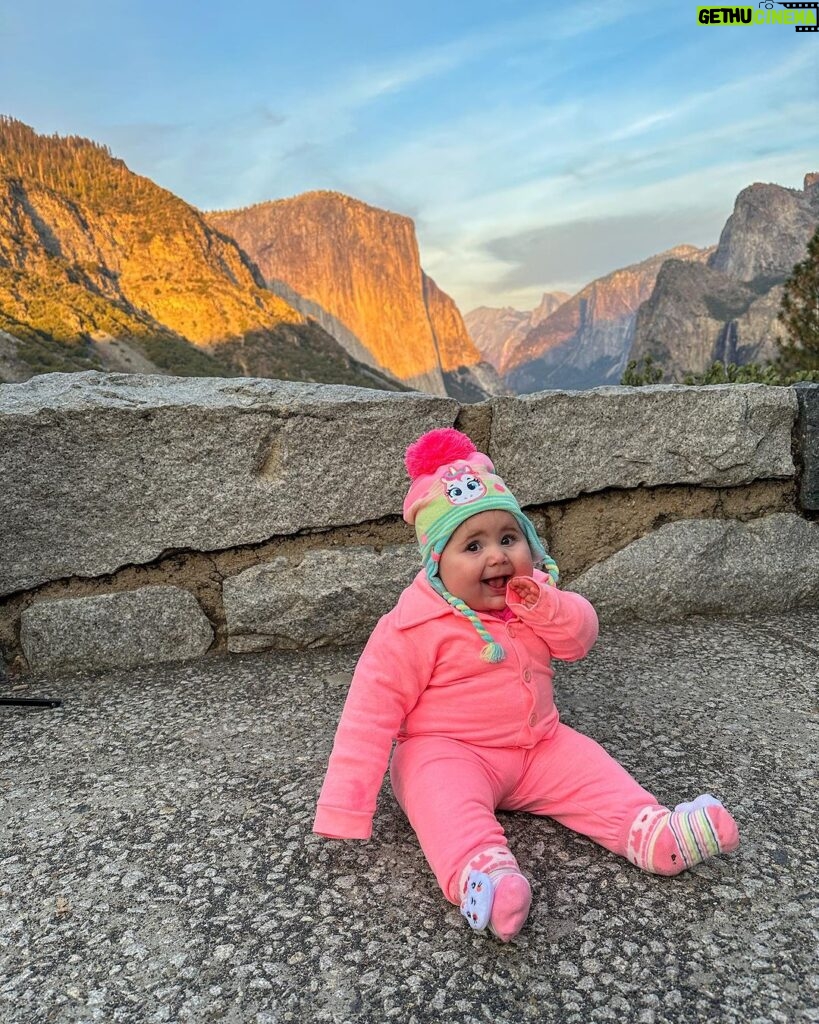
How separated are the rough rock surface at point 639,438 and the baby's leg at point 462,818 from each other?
4.52ft

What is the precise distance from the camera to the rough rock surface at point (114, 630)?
2734 mm

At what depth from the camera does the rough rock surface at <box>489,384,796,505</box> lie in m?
2.95

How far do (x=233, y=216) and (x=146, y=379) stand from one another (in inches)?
6130

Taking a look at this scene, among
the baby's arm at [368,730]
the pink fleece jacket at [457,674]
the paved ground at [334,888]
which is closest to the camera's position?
the paved ground at [334,888]

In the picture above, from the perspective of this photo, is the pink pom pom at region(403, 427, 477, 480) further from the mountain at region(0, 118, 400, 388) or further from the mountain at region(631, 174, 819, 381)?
the mountain at region(631, 174, 819, 381)

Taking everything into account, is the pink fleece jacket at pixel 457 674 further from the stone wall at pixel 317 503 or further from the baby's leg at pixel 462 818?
the stone wall at pixel 317 503

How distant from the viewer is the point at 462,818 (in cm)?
158

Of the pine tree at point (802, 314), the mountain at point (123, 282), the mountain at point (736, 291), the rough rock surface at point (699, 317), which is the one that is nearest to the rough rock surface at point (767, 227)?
the mountain at point (736, 291)

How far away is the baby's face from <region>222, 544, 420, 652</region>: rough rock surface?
3.32ft

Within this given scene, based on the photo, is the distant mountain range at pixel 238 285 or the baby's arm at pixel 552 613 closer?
the baby's arm at pixel 552 613

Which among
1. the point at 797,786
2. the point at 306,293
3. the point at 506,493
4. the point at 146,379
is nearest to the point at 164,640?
the point at 146,379

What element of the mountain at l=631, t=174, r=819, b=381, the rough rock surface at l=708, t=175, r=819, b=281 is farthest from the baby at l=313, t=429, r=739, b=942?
the rough rock surface at l=708, t=175, r=819, b=281

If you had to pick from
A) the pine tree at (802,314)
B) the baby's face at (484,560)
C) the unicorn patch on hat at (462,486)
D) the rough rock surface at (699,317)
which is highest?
the rough rock surface at (699,317)

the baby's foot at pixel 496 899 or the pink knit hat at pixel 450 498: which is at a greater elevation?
the pink knit hat at pixel 450 498
